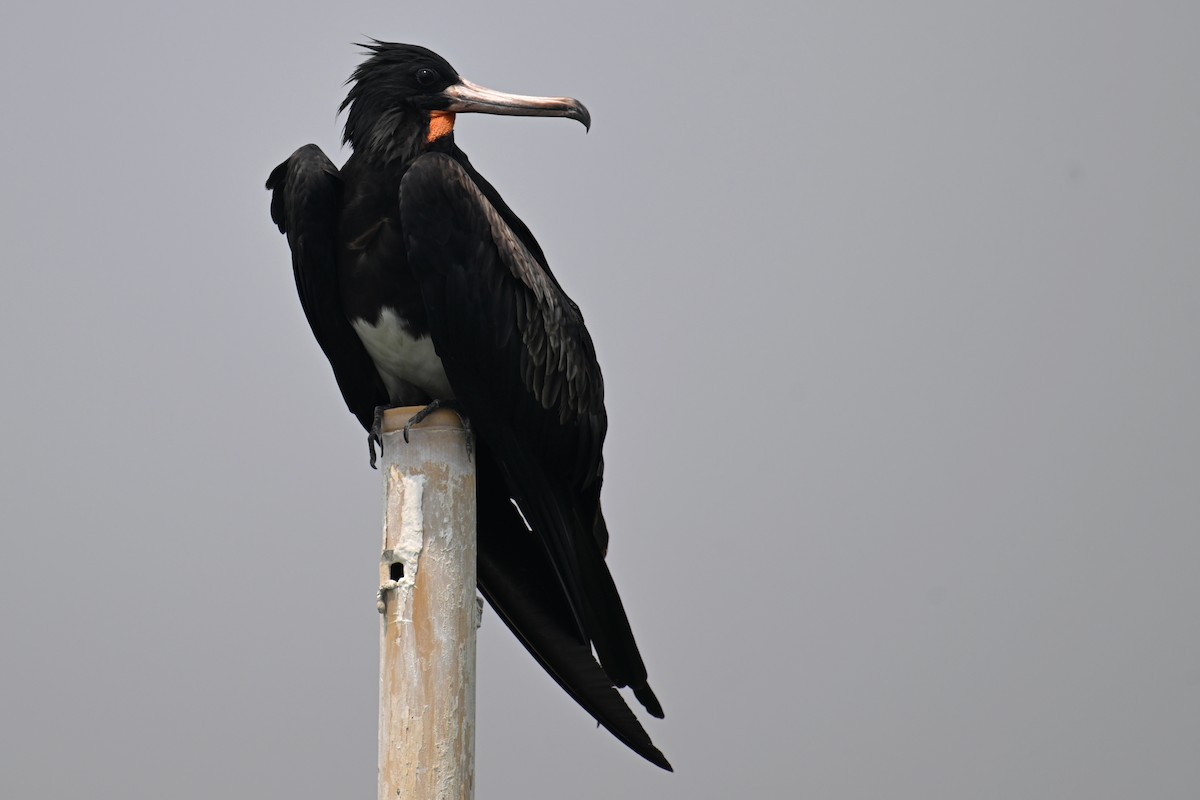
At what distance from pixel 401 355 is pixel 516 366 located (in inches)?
16.0

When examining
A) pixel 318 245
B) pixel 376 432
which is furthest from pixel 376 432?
pixel 318 245

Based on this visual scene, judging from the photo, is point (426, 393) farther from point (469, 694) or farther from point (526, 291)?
point (469, 694)

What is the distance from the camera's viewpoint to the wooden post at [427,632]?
404 centimetres

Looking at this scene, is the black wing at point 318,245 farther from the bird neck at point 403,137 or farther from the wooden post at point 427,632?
the wooden post at point 427,632

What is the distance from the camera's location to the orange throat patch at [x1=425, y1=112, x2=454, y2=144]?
16.2ft

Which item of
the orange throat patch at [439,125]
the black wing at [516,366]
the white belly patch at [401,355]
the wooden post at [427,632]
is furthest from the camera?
the orange throat patch at [439,125]

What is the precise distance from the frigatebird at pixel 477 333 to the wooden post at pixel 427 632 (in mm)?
431

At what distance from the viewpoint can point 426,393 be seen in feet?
16.5

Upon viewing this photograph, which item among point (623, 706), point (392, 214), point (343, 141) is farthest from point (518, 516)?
point (343, 141)

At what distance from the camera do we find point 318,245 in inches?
189

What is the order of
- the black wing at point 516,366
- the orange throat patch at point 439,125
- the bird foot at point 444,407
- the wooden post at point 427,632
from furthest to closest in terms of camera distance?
the orange throat patch at point 439,125 → the black wing at point 516,366 → the bird foot at point 444,407 → the wooden post at point 427,632

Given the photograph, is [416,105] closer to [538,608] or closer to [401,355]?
[401,355]

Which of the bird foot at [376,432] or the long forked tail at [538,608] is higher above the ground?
the bird foot at [376,432]

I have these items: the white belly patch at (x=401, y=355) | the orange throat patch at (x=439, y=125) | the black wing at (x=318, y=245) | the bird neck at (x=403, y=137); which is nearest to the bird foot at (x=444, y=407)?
the white belly patch at (x=401, y=355)
